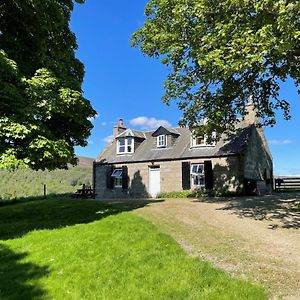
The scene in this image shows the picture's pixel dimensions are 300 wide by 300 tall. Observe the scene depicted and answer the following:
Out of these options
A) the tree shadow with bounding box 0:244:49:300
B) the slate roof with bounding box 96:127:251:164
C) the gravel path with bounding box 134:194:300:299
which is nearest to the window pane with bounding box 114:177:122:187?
the slate roof with bounding box 96:127:251:164

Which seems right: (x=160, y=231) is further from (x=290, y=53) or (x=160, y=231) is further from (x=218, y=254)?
(x=290, y=53)

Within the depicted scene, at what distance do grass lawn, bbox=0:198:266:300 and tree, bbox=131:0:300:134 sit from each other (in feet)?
19.5

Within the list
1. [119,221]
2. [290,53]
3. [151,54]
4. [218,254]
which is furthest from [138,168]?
[218,254]

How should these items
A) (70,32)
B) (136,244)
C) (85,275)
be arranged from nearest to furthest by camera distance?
(85,275) < (136,244) < (70,32)

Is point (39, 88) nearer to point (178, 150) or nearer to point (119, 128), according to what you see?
point (178, 150)

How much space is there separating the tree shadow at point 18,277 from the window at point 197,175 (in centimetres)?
2131

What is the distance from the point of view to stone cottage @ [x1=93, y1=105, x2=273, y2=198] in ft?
94.8

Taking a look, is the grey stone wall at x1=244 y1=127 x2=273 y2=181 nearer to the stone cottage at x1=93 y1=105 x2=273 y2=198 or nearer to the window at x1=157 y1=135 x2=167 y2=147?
the stone cottage at x1=93 y1=105 x2=273 y2=198

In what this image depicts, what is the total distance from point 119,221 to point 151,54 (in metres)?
8.03

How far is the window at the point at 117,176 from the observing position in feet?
116

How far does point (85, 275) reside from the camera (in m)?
8.15

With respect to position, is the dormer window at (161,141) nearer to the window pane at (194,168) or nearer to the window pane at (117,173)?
the window pane at (194,168)

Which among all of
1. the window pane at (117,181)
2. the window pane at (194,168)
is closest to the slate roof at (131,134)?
the window pane at (117,181)

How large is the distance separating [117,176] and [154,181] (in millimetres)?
4191
